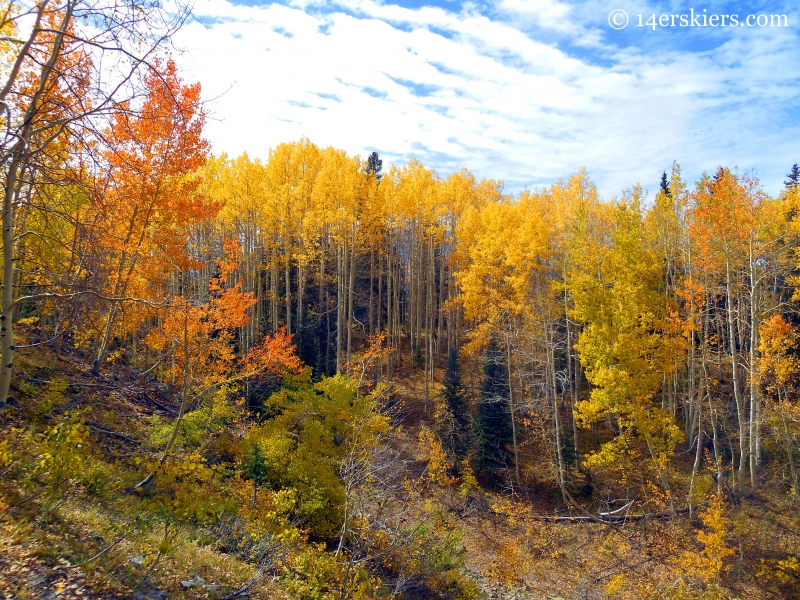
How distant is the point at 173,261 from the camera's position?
12266 millimetres

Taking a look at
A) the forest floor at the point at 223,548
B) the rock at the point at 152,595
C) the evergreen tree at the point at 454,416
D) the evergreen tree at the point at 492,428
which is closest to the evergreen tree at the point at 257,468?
the forest floor at the point at 223,548

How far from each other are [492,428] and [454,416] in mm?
1638

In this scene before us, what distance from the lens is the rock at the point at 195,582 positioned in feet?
15.7

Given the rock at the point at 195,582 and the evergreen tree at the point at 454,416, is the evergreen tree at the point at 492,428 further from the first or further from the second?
the rock at the point at 195,582

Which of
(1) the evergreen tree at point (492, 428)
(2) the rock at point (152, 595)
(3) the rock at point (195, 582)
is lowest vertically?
(1) the evergreen tree at point (492, 428)

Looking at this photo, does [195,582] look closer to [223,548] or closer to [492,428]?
[223,548]

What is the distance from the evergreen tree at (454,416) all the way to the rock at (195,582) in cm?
1419

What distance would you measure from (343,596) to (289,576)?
98 cm

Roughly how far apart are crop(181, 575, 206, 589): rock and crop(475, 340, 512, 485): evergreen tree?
14176 mm

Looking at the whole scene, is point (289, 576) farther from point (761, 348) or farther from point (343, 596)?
point (761, 348)

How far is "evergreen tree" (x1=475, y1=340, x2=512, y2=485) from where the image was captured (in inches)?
728

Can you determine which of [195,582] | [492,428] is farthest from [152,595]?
[492,428]

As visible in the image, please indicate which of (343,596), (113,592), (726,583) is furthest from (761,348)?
(113,592)

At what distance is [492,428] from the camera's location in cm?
1873
